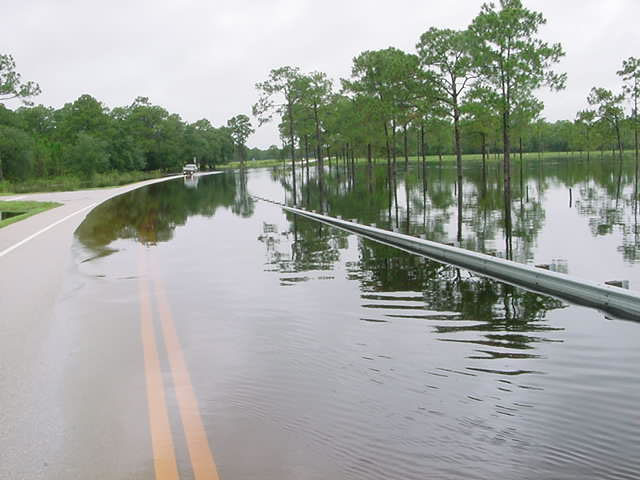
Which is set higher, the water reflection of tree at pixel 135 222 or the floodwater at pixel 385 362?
the water reflection of tree at pixel 135 222

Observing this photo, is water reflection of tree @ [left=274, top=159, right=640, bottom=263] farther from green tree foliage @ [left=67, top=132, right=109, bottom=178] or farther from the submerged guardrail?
green tree foliage @ [left=67, top=132, right=109, bottom=178]

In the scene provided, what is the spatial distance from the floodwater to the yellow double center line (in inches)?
3.1

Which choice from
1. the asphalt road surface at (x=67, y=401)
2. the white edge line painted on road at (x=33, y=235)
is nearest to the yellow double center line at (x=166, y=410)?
the asphalt road surface at (x=67, y=401)

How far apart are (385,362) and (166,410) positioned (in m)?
2.30

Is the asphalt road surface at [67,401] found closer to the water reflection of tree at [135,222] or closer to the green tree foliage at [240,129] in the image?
the water reflection of tree at [135,222]

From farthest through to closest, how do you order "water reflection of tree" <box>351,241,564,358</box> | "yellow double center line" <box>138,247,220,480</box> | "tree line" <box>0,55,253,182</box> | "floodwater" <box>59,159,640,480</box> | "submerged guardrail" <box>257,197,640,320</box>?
"tree line" <box>0,55,253,182</box>, "submerged guardrail" <box>257,197,640,320</box>, "water reflection of tree" <box>351,241,564,358</box>, "floodwater" <box>59,159,640,480</box>, "yellow double center line" <box>138,247,220,480</box>

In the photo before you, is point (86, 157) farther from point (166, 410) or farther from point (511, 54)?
point (166, 410)

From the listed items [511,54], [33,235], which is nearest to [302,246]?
[33,235]

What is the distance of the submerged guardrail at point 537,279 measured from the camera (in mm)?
8852

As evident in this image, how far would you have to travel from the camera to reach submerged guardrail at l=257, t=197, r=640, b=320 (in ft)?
29.0

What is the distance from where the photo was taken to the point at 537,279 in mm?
10898

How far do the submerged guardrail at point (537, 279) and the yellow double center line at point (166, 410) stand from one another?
5.94m

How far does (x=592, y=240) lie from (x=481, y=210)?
10966 millimetres

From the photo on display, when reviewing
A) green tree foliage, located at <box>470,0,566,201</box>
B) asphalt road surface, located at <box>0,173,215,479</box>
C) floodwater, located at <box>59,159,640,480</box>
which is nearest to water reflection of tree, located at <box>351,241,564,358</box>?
floodwater, located at <box>59,159,640,480</box>
